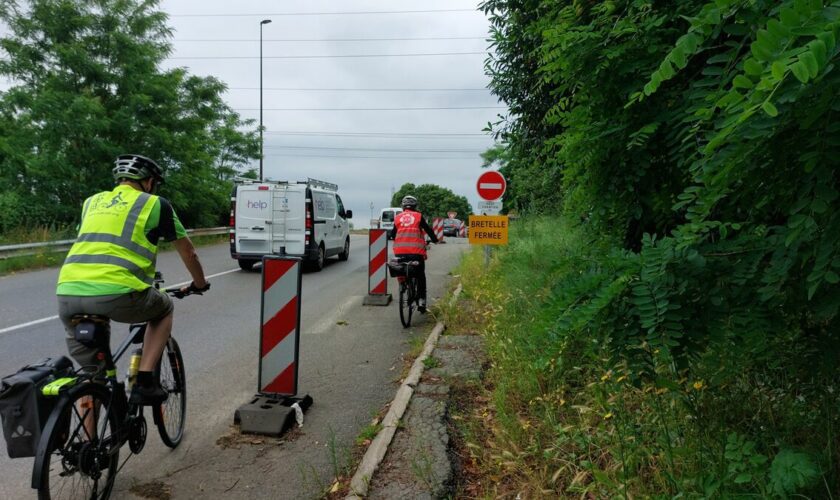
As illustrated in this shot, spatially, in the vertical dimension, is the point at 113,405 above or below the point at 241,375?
above

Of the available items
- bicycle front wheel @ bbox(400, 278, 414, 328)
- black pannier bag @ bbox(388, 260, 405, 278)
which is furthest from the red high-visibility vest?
bicycle front wheel @ bbox(400, 278, 414, 328)

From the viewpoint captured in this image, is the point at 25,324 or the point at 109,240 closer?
the point at 109,240

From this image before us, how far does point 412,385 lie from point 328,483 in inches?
60.8

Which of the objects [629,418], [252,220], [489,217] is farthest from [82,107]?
[629,418]

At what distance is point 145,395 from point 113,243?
0.98m

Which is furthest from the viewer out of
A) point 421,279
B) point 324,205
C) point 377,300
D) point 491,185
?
point 324,205

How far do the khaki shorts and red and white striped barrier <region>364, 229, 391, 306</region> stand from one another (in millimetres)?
6569

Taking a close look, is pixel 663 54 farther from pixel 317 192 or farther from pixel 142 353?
pixel 317 192

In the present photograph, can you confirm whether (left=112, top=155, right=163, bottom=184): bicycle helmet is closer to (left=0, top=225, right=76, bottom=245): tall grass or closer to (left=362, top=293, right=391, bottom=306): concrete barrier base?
(left=362, top=293, right=391, bottom=306): concrete barrier base

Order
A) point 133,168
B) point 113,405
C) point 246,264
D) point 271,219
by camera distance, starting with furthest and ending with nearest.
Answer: point 246,264 < point 271,219 < point 133,168 < point 113,405

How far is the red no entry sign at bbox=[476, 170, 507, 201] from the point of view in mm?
11195

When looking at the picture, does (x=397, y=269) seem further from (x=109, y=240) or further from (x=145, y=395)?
(x=109, y=240)

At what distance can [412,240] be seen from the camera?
8.45 m

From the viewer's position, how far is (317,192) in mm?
15094
